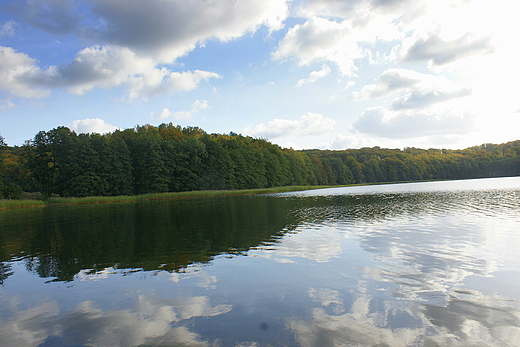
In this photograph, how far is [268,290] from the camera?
8531mm

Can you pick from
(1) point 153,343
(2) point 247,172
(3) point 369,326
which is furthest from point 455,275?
(2) point 247,172

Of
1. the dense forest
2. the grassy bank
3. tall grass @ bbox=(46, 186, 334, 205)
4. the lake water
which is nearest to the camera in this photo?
the lake water

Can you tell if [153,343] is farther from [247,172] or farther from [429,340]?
[247,172]

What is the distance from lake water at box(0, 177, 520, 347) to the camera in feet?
19.9

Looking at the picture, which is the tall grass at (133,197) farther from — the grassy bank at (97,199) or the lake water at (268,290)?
the lake water at (268,290)

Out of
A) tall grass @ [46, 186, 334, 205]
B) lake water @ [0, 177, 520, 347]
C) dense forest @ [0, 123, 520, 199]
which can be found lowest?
lake water @ [0, 177, 520, 347]

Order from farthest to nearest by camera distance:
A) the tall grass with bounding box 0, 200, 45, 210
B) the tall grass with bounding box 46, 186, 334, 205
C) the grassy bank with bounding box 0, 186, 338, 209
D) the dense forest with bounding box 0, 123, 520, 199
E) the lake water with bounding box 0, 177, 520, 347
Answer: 1. the dense forest with bounding box 0, 123, 520, 199
2. the tall grass with bounding box 46, 186, 334, 205
3. the grassy bank with bounding box 0, 186, 338, 209
4. the tall grass with bounding box 0, 200, 45, 210
5. the lake water with bounding box 0, 177, 520, 347

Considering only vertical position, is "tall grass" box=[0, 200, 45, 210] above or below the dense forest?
below

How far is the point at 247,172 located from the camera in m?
94.8

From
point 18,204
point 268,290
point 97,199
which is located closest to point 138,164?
point 97,199

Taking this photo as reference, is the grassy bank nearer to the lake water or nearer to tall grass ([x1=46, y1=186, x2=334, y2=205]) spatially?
tall grass ([x1=46, y1=186, x2=334, y2=205])

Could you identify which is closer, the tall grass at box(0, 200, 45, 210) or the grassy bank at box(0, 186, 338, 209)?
the tall grass at box(0, 200, 45, 210)

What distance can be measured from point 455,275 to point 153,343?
8.43 meters

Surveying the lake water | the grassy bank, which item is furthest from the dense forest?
the lake water
